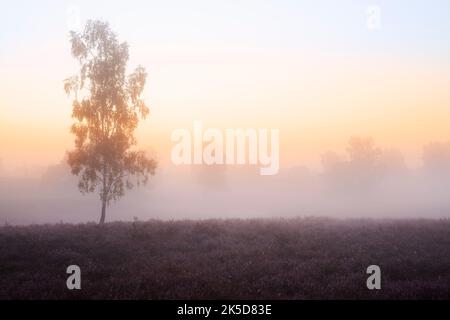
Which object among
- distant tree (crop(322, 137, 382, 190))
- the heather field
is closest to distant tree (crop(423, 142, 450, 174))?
distant tree (crop(322, 137, 382, 190))

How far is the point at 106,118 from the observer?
29.7 metres

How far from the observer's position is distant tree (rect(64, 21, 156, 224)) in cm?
2881

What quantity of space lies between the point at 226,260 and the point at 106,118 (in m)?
17.6

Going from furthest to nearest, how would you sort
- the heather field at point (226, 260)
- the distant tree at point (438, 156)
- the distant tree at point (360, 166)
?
the distant tree at point (438, 156), the distant tree at point (360, 166), the heather field at point (226, 260)

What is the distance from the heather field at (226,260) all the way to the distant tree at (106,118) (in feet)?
26.0

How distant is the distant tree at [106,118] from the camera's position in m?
28.8

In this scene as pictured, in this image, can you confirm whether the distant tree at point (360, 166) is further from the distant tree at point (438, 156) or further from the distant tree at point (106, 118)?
the distant tree at point (106, 118)

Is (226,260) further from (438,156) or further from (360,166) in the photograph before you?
(438,156)

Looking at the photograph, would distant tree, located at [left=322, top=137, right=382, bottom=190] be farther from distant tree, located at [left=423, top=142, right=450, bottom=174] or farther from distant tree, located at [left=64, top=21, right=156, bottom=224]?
distant tree, located at [left=64, top=21, right=156, bottom=224]

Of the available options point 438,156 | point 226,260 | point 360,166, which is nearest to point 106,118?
point 226,260

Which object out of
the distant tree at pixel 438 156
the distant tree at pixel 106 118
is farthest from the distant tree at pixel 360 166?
the distant tree at pixel 106 118

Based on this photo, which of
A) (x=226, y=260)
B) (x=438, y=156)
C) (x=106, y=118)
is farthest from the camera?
(x=438, y=156)

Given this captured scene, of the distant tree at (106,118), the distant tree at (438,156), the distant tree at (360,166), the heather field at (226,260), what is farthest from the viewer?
the distant tree at (438,156)
